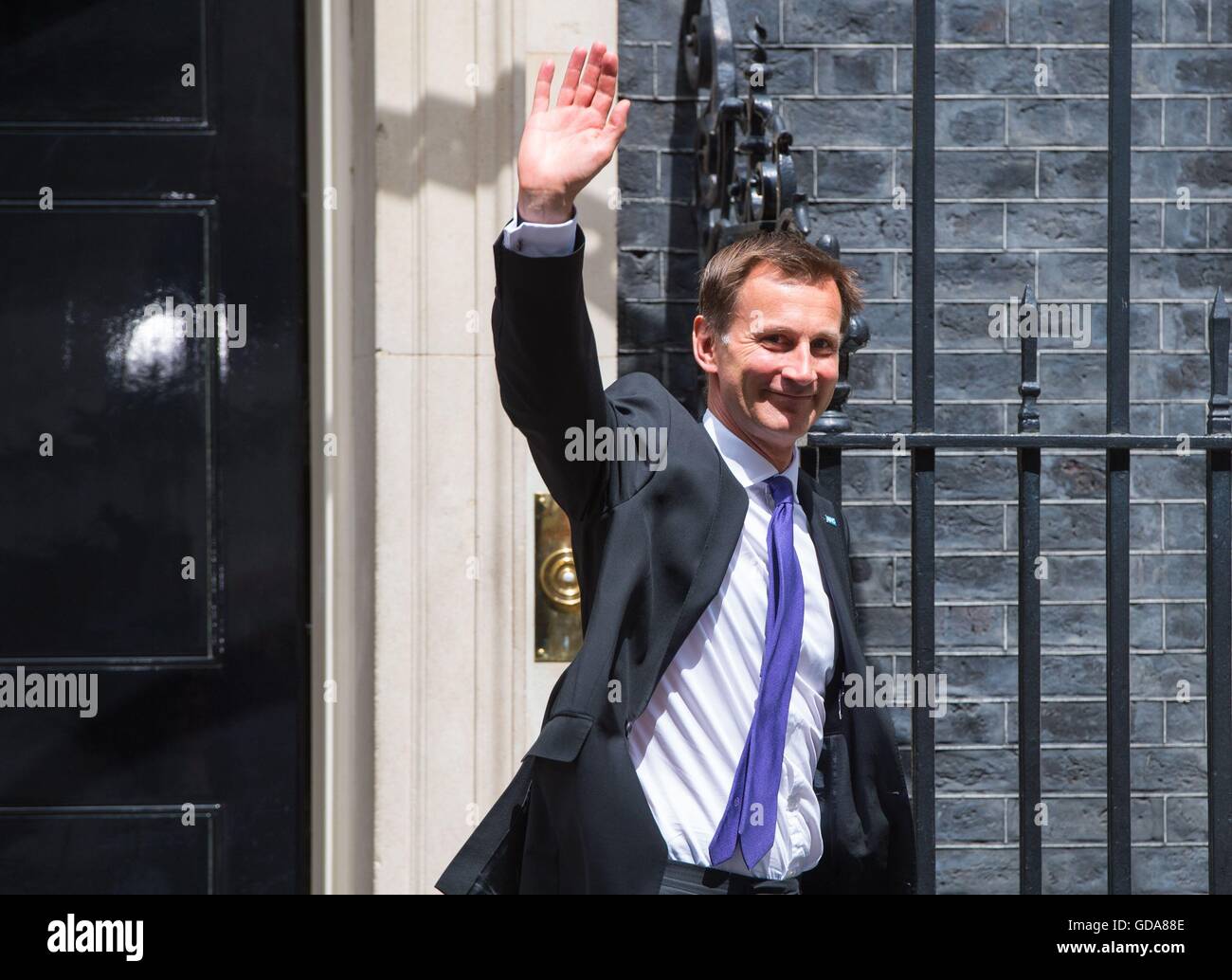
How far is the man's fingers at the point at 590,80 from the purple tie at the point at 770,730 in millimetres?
788

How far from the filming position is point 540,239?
2031 mm

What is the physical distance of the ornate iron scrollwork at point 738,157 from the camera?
2.87 metres

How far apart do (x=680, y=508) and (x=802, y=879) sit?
0.68 m

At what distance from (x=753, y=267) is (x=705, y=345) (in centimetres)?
17

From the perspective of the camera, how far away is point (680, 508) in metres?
2.24

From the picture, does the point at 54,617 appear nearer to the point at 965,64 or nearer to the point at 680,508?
the point at 680,508

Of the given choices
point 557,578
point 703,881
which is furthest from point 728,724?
point 557,578

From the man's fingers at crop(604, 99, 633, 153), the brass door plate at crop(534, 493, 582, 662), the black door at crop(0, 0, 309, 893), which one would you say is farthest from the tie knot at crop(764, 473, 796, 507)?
the black door at crop(0, 0, 309, 893)

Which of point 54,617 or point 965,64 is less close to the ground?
point 965,64

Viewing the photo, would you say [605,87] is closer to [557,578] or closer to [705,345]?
[705,345]

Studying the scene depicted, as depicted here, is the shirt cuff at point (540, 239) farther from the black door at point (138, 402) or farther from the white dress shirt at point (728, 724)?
the black door at point (138, 402)

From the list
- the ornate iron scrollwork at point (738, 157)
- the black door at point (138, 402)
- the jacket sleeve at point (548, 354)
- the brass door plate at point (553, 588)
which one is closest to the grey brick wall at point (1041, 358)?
the ornate iron scrollwork at point (738, 157)

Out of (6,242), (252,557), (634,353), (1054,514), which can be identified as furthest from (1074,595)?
(6,242)

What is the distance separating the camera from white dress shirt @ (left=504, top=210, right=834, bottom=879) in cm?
218
